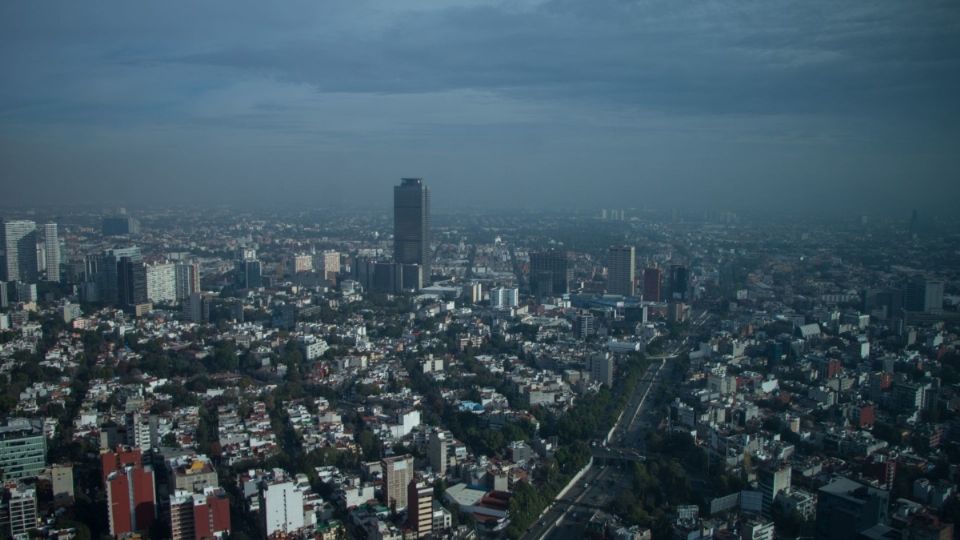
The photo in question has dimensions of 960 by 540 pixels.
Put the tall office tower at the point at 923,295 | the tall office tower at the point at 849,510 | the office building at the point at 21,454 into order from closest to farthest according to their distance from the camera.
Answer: the tall office tower at the point at 849,510, the office building at the point at 21,454, the tall office tower at the point at 923,295

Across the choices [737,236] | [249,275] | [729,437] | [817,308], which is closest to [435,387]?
[729,437]

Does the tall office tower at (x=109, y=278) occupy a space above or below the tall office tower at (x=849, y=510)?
above

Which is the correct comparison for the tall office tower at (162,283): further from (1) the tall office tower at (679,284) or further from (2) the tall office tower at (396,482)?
(2) the tall office tower at (396,482)

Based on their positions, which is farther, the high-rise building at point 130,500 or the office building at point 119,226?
the office building at point 119,226

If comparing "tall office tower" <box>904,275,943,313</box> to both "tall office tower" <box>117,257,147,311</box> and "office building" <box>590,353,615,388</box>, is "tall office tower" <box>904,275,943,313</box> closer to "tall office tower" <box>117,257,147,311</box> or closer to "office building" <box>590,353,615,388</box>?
"office building" <box>590,353,615,388</box>

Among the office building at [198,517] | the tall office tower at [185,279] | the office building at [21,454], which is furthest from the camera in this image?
the tall office tower at [185,279]

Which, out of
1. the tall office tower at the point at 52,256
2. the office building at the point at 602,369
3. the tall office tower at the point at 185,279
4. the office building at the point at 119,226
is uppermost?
the office building at the point at 119,226

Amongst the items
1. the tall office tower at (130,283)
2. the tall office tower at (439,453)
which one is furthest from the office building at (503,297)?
the tall office tower at (439,453)

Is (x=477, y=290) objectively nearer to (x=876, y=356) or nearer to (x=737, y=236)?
(x=737, y=236)
